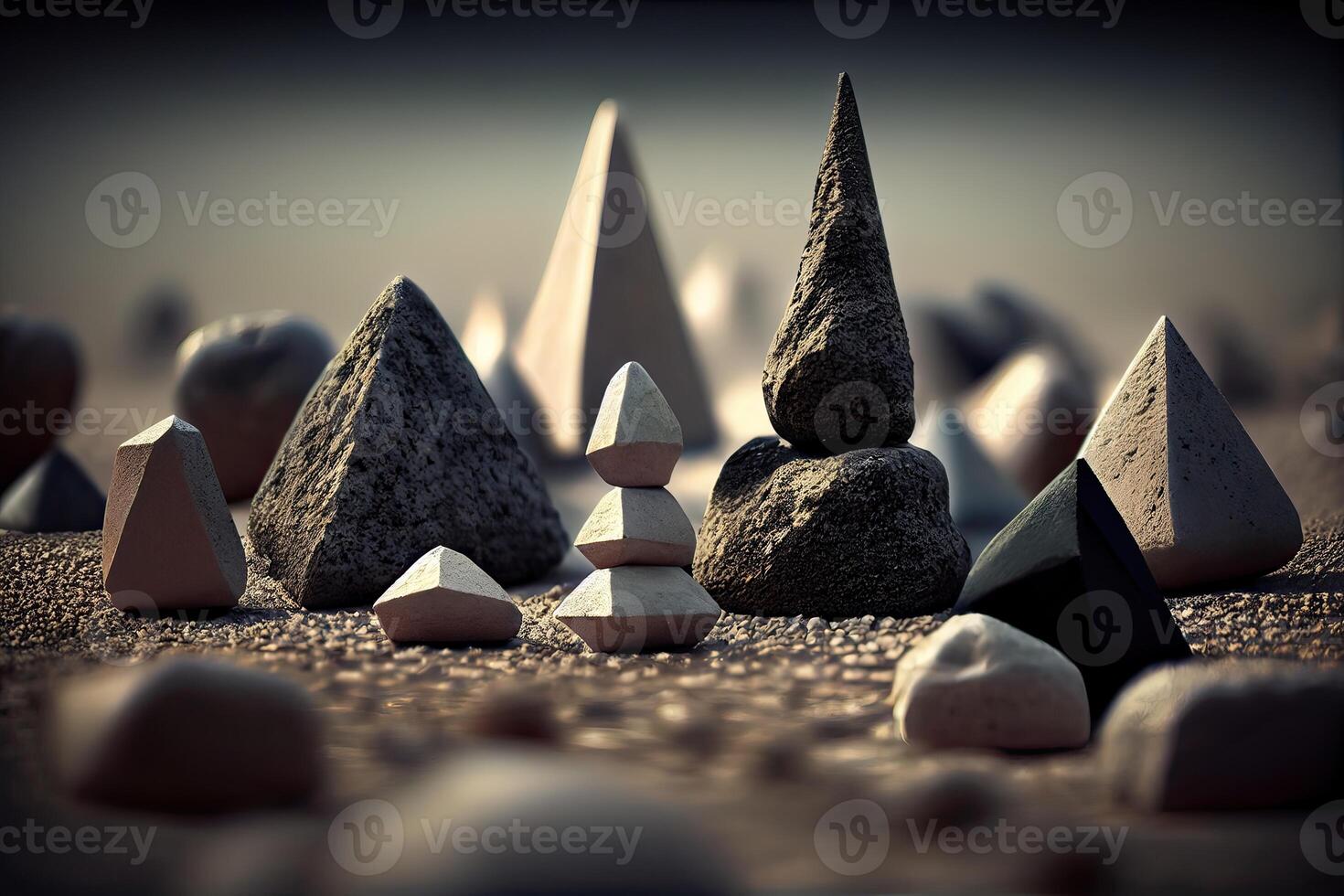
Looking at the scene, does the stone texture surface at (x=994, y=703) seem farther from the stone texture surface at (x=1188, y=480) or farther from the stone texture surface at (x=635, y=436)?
the stone texture surface at (x=1188, y=480)

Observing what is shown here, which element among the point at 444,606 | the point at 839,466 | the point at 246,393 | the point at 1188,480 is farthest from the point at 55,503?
the point at 1188,480

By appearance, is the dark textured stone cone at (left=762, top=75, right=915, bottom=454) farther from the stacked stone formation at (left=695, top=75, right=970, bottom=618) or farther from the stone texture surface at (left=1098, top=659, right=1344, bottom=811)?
the stone texture surface at (left=1098, top=659, right=1344, bottom=811)

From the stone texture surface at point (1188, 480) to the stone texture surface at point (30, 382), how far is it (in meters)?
8.17

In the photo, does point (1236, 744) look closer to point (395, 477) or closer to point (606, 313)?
point (395, 477)

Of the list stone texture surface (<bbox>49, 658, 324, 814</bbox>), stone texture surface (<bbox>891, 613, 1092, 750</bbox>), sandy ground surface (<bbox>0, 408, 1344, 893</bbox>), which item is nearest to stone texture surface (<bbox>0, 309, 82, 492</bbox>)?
sandy ground surface (<bbox>0, 408, 1344, 893</bbox>)

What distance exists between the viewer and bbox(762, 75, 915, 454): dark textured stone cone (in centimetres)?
486

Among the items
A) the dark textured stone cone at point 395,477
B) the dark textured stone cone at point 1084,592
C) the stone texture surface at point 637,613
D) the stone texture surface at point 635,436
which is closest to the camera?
the dark textured stone cone at point 1084,592

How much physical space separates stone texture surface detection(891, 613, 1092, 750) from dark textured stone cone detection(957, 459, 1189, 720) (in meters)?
0.41

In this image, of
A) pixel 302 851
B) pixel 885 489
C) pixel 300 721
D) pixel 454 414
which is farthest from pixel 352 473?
pixel 302 851

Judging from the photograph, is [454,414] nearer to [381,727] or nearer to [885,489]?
[885,489]

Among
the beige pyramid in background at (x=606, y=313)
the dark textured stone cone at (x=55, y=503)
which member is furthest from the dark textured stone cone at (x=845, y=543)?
the dark textured stone cone at (x=55, y=503)

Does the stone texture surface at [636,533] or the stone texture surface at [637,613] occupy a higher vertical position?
the stone texture surface at [636,533]

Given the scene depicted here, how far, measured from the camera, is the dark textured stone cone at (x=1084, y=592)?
309 cm

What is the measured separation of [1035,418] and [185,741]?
25.1 feet
